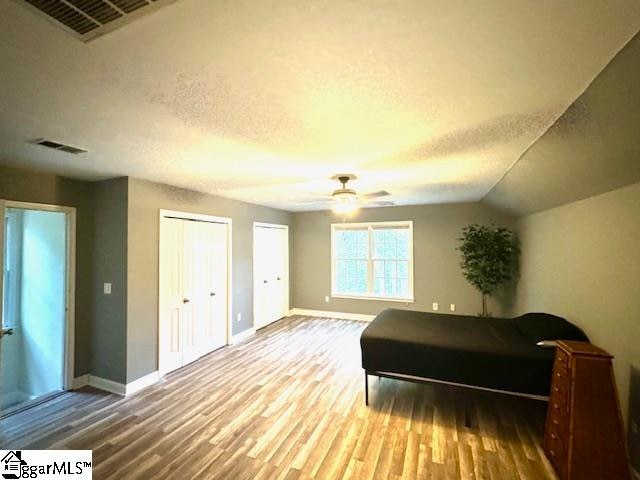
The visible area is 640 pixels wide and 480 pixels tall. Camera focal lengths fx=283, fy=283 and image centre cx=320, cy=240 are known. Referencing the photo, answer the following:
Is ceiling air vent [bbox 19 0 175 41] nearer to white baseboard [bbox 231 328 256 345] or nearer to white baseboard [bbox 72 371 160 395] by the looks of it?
white baseboard [bbox 72 371 160 395]

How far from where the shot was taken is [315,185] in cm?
371

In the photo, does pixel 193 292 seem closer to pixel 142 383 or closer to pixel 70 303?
pixel 142 383

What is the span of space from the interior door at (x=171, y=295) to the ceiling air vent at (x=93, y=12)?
2854mm

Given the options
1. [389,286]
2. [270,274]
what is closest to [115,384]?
[270,274]

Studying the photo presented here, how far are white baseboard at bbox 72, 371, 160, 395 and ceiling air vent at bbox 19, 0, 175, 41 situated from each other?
11.3 feet

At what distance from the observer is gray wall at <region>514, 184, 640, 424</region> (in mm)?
2041

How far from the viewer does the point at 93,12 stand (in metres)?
0.96

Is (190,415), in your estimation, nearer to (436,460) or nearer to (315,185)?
(436,460)

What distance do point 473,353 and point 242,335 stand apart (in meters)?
3.67

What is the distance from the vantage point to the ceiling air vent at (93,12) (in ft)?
3.00

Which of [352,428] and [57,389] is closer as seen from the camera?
[352,428]

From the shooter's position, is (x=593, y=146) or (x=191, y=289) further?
(x=191, y=289)

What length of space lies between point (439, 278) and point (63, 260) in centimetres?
579

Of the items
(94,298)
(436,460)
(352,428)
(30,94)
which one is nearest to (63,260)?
(94,298)
